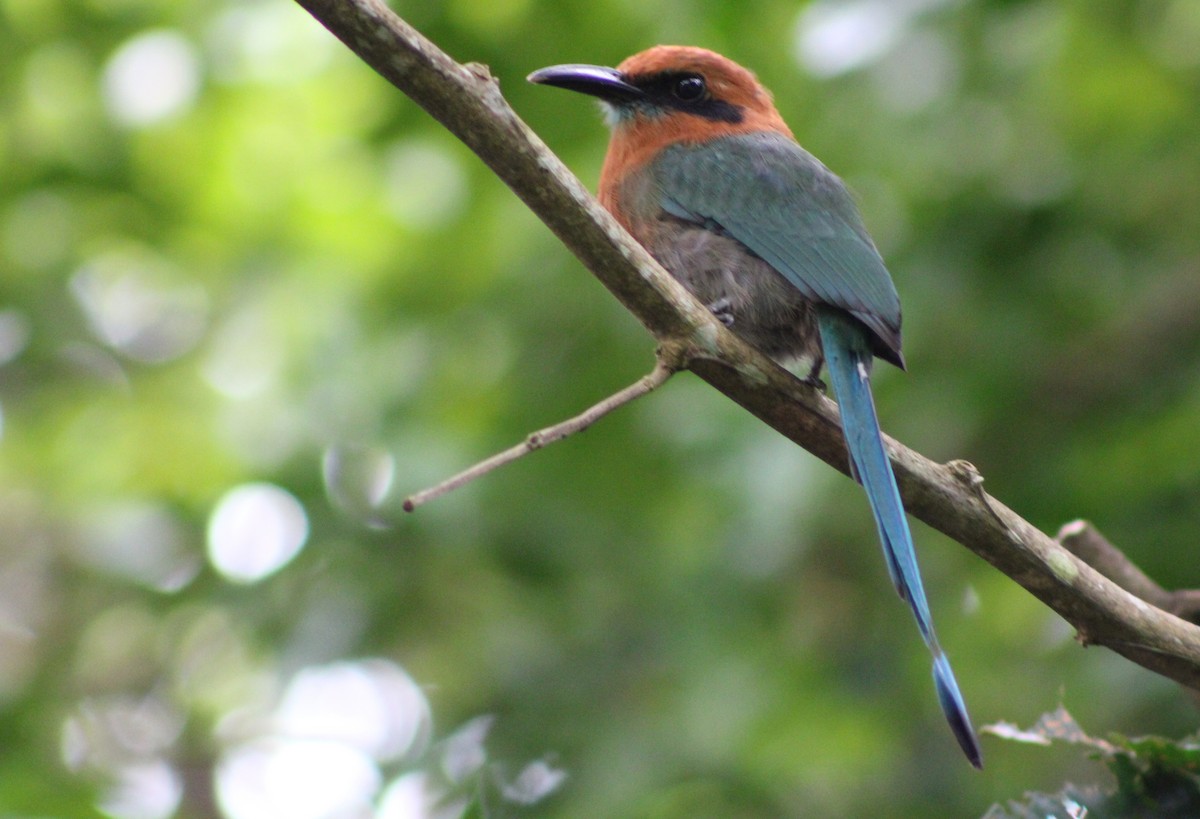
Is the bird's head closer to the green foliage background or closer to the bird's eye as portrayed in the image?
the bird's eye

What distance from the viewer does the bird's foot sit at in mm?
3145

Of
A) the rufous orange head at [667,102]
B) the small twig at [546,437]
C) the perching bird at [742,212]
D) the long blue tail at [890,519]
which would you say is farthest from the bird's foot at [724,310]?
the small twig at [546,437]

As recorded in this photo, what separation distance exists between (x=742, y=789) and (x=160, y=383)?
10.1 feet

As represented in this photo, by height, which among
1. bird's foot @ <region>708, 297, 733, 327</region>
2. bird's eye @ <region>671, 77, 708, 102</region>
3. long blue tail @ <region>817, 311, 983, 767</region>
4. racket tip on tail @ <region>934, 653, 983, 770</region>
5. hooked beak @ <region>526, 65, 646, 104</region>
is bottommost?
racket tip on tail @ <region>934, 653, 983, 770</region>

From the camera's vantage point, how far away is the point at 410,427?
432 centimetres

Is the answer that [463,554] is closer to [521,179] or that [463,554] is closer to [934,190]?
[934,190]

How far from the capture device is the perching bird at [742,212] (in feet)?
9.96

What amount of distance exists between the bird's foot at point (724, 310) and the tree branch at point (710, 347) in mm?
624

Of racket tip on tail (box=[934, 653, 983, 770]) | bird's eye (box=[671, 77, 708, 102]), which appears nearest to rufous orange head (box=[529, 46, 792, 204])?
bird's eye (box=[671, 77, 708, 102])

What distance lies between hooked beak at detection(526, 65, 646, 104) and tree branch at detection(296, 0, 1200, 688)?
1188mm

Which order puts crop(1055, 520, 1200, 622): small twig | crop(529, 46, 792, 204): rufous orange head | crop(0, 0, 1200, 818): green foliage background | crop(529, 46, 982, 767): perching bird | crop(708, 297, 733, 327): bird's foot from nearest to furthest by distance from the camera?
1. crop(1055, 520, 1200, 622): small twig
2. crop(529, 46, 982, 767): perching bird
3. crop(708, 297, 733, 327): bird's foot
4. crop(529, 46, 792, 204): rufous orange head
5. crop(0, 0, 1200, 818): green foliage background

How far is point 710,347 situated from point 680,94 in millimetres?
1523

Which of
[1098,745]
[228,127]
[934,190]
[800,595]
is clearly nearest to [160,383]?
[228,127]

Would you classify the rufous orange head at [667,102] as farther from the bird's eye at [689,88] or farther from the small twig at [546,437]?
the small twig at [546,437]
